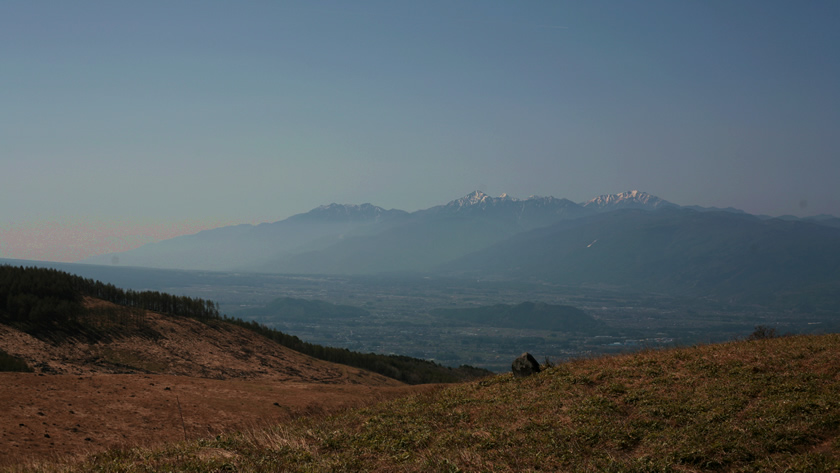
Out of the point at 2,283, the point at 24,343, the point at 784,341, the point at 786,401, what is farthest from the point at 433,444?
the point at 2,283

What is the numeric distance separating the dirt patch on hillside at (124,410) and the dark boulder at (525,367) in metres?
6.40

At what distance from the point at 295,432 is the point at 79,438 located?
679cm

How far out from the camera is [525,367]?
809 inches

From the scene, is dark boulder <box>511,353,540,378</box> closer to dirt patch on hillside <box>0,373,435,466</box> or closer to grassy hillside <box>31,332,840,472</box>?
grassy hillside <box>31,332,840,472</box>

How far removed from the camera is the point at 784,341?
19.2m

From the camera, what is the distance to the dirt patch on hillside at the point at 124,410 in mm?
14766

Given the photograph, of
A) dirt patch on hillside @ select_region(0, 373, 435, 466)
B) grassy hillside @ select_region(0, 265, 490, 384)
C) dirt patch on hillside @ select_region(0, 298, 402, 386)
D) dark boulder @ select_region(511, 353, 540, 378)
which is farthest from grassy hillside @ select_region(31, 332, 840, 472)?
grassy hillside @ select_region(0, 265, 490, 384)

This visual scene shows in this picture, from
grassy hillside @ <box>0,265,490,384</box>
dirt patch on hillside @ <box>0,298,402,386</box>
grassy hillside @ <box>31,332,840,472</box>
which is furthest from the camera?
grassy hillside @ <box>0,265,490,384</box>

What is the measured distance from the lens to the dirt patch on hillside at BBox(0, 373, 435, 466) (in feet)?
48.4

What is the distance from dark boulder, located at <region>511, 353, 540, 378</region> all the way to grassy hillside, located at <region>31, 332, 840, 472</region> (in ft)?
6.97

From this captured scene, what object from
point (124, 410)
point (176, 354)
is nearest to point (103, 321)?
point (176, 354)

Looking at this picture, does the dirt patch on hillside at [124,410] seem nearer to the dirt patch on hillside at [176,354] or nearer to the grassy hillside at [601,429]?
the grassy hillside at [601,429]

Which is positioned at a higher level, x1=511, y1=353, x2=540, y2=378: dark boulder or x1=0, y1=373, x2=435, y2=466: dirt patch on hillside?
x1=511, y1=353, x2=540, y2=378: dark boulder

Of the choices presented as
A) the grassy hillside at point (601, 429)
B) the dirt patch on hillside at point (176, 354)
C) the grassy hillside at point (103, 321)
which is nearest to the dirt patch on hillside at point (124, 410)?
the grassy hillside at point (601, 429)
